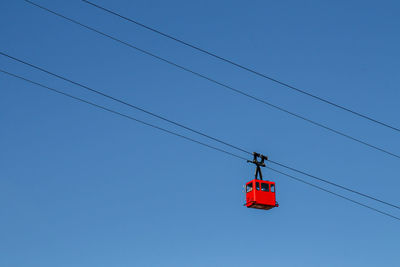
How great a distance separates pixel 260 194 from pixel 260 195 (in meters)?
0.05

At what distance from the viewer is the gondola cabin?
3005cm

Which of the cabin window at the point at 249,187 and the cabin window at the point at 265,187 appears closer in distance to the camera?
the cabin window at the point at 265,187

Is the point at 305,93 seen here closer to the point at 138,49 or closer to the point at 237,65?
the point at 237,65

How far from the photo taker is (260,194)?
98.9 ft

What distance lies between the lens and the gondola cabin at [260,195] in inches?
1183

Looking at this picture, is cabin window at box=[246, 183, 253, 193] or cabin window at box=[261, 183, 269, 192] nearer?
cabin window at box=[261, 183, 269, 192]

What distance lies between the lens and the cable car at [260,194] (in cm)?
3006

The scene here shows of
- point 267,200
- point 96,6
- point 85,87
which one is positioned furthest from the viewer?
point 267,200

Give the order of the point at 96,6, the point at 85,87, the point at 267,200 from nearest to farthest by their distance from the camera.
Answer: the point at 85,87 < the point at 96,6 < the point at 267,200

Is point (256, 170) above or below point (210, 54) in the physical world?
below

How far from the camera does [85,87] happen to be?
25.3 meters

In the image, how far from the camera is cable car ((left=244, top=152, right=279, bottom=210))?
30.1 meters

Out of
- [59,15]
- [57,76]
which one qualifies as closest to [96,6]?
[59,15]

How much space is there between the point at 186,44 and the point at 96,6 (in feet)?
13.0
